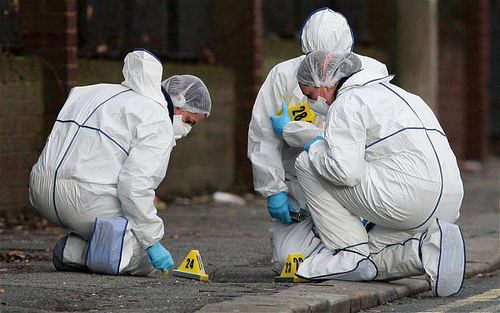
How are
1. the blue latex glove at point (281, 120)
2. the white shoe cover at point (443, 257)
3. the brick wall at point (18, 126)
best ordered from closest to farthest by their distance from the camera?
the white shoe cover at point (443, 257) → the blue latex glove at point (281, 120) → the brick wall at point (18, 126)

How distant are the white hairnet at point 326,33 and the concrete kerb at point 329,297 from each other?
5.51ft

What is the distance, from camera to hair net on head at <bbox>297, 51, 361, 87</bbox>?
305 inches

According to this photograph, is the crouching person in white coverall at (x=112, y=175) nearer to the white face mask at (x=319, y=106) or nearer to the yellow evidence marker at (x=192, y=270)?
the yellow evidence marker at (x=192, y=270)

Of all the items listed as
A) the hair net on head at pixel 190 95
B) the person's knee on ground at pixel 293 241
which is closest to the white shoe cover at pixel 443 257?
the person's knee on ground at pixel 293 241

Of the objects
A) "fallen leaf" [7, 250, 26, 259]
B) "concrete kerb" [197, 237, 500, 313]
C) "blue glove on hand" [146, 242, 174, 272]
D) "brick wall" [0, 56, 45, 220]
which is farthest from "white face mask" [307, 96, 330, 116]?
"brick wall" [0, 56, 45, 220]

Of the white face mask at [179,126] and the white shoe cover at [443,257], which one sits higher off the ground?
the white face mask at [179,126]

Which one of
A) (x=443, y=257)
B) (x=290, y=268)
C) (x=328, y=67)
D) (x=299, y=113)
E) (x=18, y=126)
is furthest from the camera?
(x=18, y=126)

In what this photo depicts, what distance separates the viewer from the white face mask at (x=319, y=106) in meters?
7.84

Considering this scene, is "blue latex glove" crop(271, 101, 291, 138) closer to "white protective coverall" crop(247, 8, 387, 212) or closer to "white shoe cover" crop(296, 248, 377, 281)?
"white protective coverall" crop(247, 8, 387, 212)

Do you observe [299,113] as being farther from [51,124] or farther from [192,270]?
[51,124]

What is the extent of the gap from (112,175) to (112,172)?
2 cm

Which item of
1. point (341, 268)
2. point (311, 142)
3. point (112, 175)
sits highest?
point (311, 142)

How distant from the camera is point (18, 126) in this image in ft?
37.9

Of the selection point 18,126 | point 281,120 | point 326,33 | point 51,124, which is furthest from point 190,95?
point 51,124
